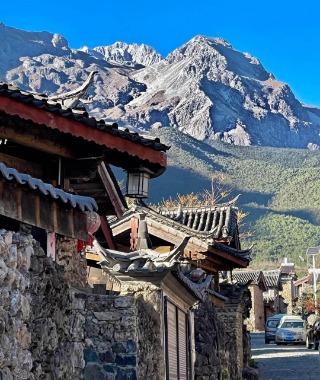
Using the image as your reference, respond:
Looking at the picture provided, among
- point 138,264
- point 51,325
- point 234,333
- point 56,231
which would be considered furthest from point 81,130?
point 234,333

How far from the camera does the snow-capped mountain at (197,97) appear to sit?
165 metres

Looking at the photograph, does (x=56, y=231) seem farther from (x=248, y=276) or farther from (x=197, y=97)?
(x=197, y=97)

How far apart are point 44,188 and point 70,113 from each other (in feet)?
11.3

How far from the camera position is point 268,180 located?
406ft

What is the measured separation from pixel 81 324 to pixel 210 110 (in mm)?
159403

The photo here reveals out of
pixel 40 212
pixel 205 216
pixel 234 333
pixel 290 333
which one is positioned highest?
pixel 205 216

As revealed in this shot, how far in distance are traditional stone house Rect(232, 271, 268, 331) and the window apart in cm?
5163

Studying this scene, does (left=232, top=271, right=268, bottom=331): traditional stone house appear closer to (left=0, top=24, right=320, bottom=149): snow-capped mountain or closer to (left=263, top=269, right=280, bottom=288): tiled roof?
(left=263, top=269, right=280, bottom=288): tiled roof

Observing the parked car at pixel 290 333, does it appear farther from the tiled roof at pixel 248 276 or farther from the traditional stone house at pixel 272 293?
the traditional stone house at pixel 272 293

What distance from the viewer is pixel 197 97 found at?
16800 centimetres

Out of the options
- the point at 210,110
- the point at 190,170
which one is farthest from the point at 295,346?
the point at 210,110

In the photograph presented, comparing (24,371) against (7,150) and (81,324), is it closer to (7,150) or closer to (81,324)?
(81,324)

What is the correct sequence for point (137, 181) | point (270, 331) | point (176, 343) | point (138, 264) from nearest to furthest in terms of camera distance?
1. point (138, 264)
2. point (137, 181)
3. point (176, 343)
4. point (270, 331)

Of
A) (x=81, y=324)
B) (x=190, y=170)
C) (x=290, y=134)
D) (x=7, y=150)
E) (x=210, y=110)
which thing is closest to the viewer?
(x=81, y=324)
